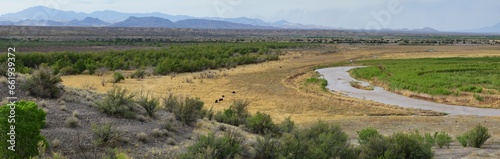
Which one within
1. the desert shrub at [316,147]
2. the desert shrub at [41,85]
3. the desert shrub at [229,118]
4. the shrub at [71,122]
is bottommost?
the desert shrub at [229,118]

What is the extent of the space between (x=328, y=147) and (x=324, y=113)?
13.7m

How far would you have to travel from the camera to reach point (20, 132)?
10.1m

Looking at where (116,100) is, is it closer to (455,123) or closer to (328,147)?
(328,147)

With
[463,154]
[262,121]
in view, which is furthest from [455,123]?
[262,121]

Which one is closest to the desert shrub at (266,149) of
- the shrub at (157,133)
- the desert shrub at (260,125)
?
the shrub at (157,133)

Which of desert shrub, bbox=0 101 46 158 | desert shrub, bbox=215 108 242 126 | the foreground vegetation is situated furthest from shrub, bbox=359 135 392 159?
the foreground vegetation

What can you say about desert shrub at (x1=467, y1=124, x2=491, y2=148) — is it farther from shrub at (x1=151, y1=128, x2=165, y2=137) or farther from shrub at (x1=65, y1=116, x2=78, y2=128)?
shrub at (x1=65, y1=116, x2=78, y2=128)

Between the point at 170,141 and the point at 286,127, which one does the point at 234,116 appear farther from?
the point at 170,141

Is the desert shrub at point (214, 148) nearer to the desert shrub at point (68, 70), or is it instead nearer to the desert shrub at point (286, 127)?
the desert shrub at point (286, 127)

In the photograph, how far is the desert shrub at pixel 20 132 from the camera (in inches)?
392

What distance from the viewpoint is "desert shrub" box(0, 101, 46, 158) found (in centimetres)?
995

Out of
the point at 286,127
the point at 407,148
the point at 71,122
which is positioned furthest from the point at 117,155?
the point at 407,148

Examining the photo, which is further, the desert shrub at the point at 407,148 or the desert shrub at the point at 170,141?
the desert shrub at the point at 170,141

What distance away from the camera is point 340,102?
2897cm
